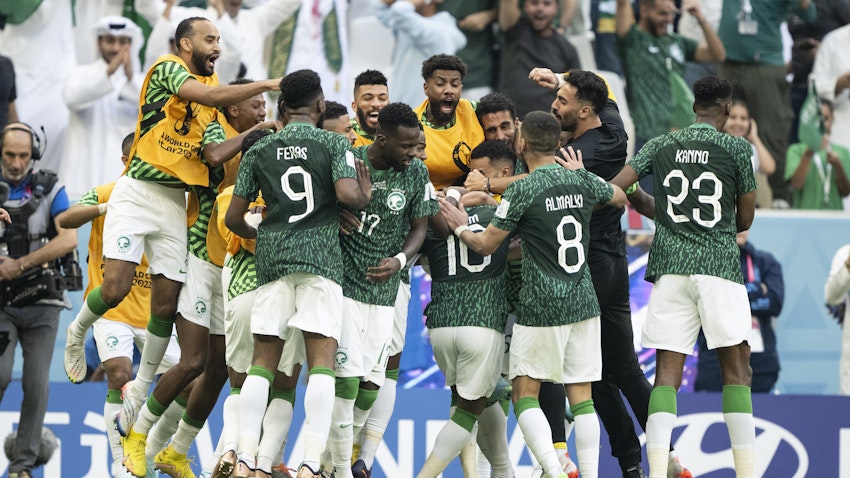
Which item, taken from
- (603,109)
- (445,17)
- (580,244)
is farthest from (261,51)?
(580,244)

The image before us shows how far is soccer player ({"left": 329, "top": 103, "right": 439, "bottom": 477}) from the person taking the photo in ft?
28.4

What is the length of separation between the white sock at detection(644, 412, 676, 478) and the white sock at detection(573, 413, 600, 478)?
14.0 inches

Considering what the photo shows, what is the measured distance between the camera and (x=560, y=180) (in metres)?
8.77

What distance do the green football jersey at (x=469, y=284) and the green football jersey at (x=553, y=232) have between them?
0.43 m

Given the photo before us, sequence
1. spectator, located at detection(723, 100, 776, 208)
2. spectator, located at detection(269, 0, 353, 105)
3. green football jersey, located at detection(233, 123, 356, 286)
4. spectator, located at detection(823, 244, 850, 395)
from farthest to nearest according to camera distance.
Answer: spectator, located at detection(723, 100, 776, 208) < spectator, located at detection(269, 0, 353, 105) < spectator, located at detection(823, 244, 850, 395) < green football jersey, located at detection(233, 123, 356, 286)

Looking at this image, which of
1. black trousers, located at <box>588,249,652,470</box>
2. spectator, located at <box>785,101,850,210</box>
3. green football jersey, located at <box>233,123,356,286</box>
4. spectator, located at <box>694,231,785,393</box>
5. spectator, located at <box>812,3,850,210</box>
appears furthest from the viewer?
spectator, located at <box>812,3,850,210</box>

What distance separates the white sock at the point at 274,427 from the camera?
838 centimetres

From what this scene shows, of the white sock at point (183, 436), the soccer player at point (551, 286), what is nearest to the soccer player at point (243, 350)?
the white sock at point (183, 436)

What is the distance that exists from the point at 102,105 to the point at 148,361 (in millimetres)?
4505

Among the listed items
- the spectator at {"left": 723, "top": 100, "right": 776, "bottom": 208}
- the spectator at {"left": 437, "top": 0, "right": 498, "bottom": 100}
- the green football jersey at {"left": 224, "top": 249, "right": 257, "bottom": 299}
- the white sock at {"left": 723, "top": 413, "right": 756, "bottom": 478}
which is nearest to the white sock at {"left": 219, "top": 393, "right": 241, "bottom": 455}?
the green football jersey at {"left": 224, "top": 249, "right": 257, "bottom": 299}

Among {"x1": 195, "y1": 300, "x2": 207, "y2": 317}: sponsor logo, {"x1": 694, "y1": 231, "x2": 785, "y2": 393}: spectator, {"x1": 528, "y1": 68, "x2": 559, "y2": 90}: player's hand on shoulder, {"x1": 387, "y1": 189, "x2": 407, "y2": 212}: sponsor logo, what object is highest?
{"x1": 528, "y1": 68, "x2": 559, "y2": 90}: player's hand on shoulder

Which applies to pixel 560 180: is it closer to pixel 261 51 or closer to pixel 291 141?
pixel 291 141

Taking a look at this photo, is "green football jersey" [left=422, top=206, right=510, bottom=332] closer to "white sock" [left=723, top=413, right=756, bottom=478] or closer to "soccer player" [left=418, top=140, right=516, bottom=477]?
"soccer player" [left=418, top=140, right=516, bottom=477]

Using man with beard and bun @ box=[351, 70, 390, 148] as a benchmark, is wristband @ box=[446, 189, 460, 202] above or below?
below
